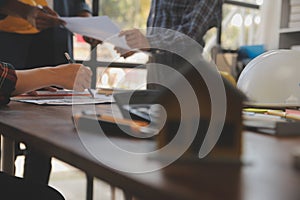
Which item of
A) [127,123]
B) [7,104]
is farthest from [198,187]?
[7,104]

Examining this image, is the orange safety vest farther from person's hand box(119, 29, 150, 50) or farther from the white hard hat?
the white hard hat

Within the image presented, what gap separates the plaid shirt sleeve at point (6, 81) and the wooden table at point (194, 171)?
11.5 inches

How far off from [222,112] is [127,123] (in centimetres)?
18

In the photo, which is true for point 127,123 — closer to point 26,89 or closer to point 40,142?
point 40,142

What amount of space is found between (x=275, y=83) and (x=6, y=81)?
0.61 metres

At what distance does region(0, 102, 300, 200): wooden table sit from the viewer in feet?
1.05

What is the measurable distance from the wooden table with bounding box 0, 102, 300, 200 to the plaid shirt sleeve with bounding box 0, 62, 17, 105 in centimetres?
Answer: 29

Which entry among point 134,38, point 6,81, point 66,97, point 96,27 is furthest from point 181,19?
point 6,81

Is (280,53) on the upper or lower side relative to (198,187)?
upper

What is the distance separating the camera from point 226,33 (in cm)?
374

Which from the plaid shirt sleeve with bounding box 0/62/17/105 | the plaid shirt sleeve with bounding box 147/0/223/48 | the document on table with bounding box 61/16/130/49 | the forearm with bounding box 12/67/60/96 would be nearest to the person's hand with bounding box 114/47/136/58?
the document on table with bounding box 61/16/130/49

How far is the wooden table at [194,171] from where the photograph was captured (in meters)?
0.32

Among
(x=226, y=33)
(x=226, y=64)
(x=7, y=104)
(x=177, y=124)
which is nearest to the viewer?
A: (x=177, y=124)

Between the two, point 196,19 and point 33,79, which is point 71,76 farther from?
point 196,19
